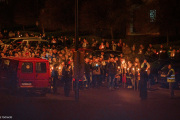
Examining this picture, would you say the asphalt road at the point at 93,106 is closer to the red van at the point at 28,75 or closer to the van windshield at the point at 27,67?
the red van at the point at 28,75

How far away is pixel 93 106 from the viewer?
1512 centimetres

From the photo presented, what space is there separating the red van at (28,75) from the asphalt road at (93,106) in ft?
1.63

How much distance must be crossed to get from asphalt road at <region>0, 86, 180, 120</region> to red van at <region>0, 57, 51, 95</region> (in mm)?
496

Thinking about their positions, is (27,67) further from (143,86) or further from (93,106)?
(143,86)

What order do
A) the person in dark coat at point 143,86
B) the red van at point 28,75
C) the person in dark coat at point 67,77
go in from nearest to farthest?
the person in dark coat at point 143,86 < the red van at point 28,75 < the person in dark coat at point 67,77

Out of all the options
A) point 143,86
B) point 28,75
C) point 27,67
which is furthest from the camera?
point 27,67

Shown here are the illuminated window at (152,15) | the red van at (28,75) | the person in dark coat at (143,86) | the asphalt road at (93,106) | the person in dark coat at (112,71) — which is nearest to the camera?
the asphalt road at (93,106)

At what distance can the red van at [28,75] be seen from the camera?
1778 centimetres

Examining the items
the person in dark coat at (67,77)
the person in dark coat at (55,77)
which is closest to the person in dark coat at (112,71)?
the person in dark coat at (67,77)

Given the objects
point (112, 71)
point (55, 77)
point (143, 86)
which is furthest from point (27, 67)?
point (143, 86)

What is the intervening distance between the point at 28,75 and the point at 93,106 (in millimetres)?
4335

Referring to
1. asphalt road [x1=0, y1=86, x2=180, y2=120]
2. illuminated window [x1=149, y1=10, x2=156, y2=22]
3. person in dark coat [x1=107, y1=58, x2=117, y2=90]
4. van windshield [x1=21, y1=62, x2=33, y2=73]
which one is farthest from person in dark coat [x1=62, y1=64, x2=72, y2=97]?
illuminated window [x1=149, y1=10, x2=156, y2=22]

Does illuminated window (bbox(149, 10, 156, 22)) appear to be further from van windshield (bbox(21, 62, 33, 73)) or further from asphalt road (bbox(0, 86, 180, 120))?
van windshield (bbox(21, 62, 33, 73))

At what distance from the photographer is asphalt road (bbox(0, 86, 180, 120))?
41.2 ft
